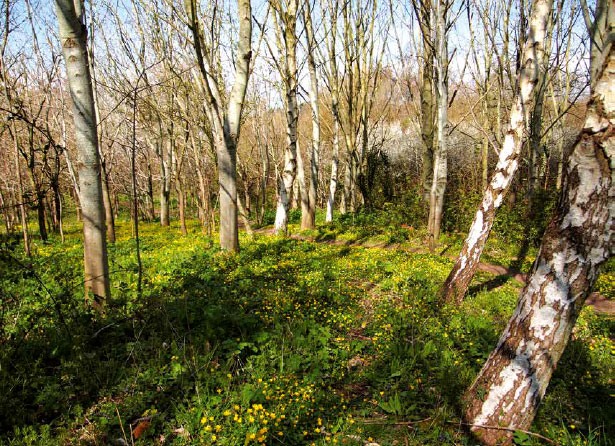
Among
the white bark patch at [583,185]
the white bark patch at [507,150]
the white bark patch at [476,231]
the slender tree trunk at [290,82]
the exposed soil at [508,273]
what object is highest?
the slender tree trunk at [290,82]

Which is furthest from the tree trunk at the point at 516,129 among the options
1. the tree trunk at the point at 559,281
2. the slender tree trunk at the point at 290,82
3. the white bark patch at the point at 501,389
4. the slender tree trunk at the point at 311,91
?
the slender tree trunk at the point at 311,91

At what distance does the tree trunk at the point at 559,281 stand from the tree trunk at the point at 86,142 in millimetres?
3885

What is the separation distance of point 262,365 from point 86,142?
316cm

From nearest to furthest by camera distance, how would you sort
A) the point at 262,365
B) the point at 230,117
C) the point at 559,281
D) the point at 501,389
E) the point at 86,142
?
the point at 559,281 < the point at 501,389 < the point at 262,365 < the point at 86,142 < the point at 230,117

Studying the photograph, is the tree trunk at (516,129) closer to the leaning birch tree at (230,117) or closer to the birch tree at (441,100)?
the birch tree at (441,100)

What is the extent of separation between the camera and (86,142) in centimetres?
375

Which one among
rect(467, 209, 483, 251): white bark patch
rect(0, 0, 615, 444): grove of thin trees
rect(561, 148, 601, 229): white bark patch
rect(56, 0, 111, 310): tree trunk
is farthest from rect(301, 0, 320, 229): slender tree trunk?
rect(561, 148, 601, 229): white bark patch

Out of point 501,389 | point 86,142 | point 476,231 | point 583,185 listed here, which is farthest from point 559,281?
point 86,142

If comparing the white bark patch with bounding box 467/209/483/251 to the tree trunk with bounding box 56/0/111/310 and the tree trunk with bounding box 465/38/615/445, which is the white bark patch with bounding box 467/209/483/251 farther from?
the tree trunk with bounding box 56/0/111/310

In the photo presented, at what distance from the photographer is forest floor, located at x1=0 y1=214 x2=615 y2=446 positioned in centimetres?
253

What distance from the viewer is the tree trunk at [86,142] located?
3.61 m

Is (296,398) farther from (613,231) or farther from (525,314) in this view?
(613,231)

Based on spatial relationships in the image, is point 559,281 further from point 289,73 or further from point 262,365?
point 289,73

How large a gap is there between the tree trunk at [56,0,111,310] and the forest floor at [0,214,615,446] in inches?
15.8
